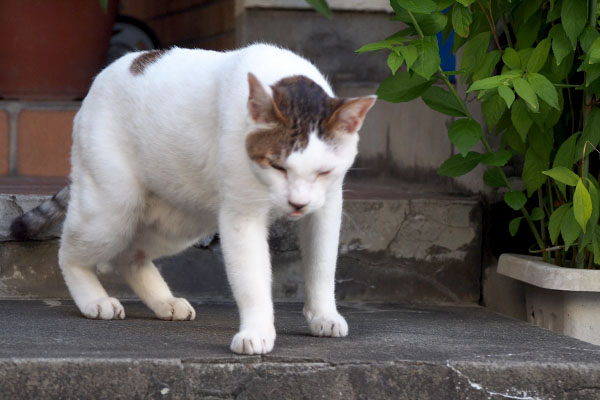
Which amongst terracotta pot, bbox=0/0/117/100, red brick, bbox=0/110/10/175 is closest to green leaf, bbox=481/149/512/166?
red brick, bbox=0/110/10/175

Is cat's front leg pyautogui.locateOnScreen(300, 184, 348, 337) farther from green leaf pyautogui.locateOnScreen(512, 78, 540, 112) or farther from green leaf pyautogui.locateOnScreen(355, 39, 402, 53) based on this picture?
green leaf pyautogui.locateOnScreen(512, 78, 540, 112)

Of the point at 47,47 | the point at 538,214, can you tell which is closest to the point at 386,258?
the point at 538,214

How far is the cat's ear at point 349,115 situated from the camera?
7.32 ft

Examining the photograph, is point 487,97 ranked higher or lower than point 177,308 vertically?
higher

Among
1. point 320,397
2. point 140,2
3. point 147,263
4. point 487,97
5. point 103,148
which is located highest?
point 140,2

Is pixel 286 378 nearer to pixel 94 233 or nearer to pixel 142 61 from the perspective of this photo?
pixel 94 233

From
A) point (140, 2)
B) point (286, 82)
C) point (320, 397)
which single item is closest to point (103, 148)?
point (286, 82)

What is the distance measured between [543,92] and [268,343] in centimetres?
102

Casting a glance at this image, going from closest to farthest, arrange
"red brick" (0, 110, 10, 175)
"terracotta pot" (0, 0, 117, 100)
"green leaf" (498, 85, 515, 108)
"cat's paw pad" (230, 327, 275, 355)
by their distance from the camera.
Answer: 1. "cat's paw pad" (230, 327, 275, 355)
2. "green leaf" (498, 85, 515, 108)
3. "red brick" (0, 110, 10, 175)
4. "terracotta pot" (0, 0, 117, 100)

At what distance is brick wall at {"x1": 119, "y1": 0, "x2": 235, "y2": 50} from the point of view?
15.6ft

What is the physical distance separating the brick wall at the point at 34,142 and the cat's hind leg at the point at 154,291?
4.44 ft

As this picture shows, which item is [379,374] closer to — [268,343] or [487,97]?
[268,343]

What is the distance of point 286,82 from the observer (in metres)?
2.38

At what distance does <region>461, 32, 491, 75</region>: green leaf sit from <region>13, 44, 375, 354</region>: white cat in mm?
539
